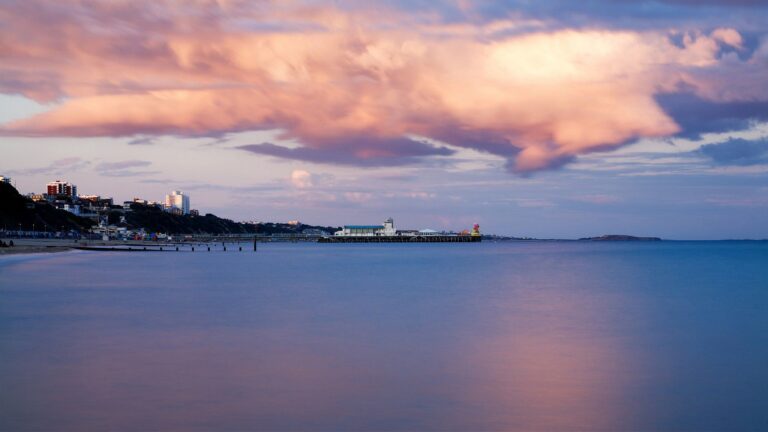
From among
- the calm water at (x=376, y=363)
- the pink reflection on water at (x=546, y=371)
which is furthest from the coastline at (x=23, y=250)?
the pink reflection on water at (x=546, y=371)

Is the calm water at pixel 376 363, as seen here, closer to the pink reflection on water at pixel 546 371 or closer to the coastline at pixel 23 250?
the pink reflection on water at pixel 546 371

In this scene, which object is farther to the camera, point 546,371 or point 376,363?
point 376,363

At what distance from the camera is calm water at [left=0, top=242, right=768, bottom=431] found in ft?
36.8

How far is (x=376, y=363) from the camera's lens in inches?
635

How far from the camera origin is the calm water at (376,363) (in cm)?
1120

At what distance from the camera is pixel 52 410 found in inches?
437

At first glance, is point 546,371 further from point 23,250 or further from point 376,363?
point 23,250

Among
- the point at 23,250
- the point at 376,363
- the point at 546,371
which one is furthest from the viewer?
the point at 23,250

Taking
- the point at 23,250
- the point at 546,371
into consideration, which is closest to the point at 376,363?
the point at 546,371

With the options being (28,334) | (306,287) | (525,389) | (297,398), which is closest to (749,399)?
(525,389)

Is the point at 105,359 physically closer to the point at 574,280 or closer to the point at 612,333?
the point at 612,333

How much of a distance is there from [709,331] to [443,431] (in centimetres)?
1605

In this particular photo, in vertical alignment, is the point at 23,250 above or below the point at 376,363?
above

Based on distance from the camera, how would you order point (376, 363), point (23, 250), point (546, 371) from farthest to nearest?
1. point (23, 250)
2. point (376, 363)
3. point (546, 371)
